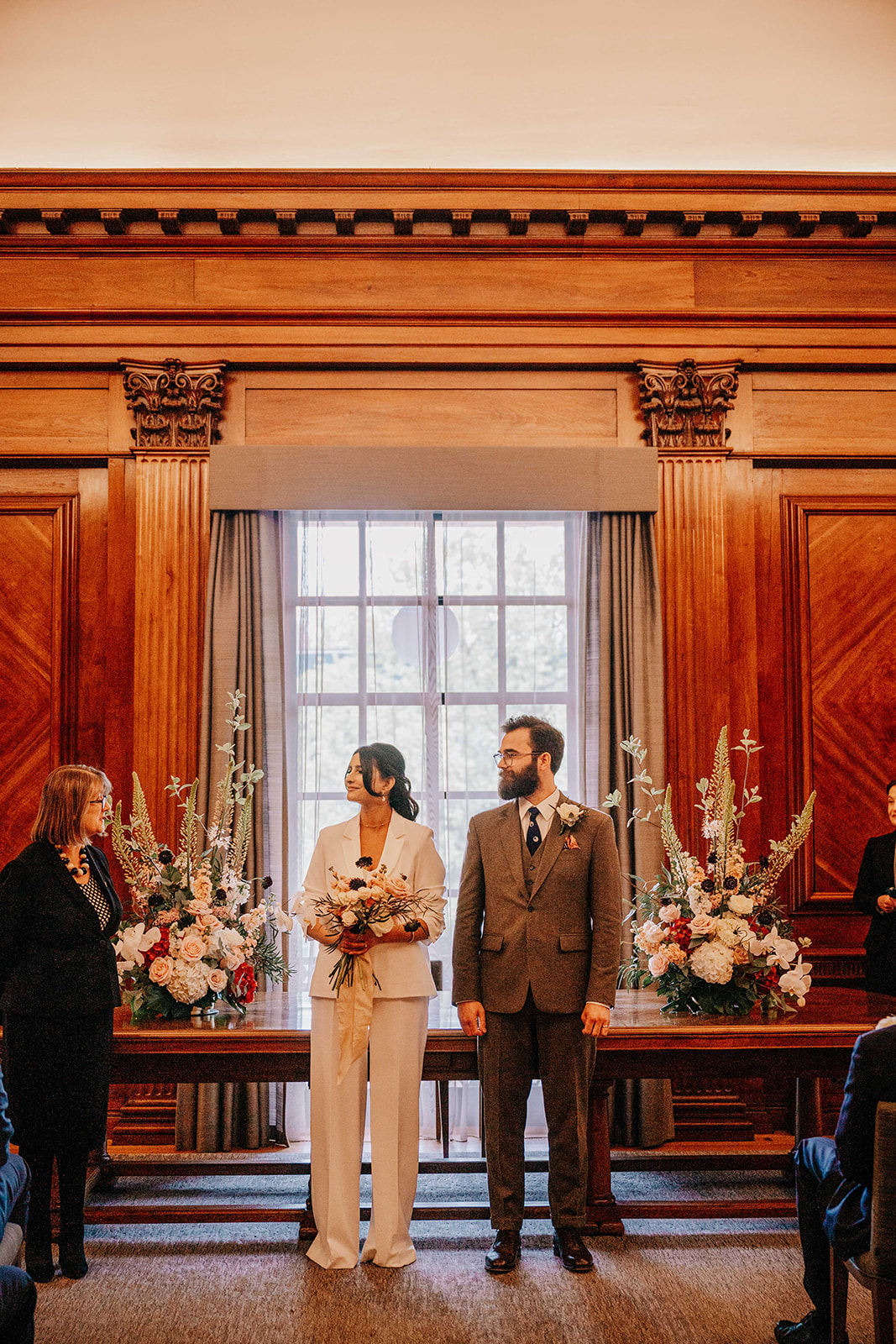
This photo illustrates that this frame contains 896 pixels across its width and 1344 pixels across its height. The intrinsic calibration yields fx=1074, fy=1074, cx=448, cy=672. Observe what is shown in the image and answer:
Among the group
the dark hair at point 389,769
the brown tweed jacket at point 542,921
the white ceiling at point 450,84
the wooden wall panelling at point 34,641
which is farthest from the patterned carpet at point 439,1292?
the white ceiling at point 450,84

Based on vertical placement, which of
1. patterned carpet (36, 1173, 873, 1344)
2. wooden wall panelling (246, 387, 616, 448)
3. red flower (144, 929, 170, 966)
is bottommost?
patterned carpet (36, 1173, 873, 1344)

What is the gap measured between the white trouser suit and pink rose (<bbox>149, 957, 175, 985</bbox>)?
2.31 ft

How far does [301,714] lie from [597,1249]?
2.99 metres

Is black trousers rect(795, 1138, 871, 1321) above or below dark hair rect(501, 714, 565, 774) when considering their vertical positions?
below

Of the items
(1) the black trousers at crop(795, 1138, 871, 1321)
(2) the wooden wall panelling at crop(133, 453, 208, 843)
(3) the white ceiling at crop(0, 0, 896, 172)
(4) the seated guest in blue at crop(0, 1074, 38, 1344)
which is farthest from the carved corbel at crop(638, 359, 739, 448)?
(4) the seated guest in blue at crop(0, 1074, 38, 1344)

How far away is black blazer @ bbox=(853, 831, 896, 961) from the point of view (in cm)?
507

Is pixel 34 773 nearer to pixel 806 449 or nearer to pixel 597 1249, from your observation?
pixel 597 1249

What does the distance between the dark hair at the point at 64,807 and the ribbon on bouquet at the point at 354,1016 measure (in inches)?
42.7

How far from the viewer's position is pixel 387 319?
5.88 meters

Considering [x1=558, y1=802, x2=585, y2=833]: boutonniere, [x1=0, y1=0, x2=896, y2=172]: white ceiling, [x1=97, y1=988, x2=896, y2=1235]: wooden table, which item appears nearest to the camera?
→ [x1=558, y1=802, x2=585, y2=833]: boutonniere

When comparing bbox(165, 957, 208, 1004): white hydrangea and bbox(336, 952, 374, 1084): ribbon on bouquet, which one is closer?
bbox(336, 952, 374, 1084): ribbon on bouquet

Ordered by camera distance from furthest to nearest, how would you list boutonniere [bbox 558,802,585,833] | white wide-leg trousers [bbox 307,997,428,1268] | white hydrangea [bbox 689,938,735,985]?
white hydrangea [bbox 689,938,735,985] → boutonniere [bbox 558,802,585,833] → white wide-leg trousers [bbox 307,997,428,1268]

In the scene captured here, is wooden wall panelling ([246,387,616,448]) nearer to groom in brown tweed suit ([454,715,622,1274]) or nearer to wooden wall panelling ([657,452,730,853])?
wooden wall panelling ([657,452,730,853])

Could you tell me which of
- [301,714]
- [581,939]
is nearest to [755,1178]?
[581,939]
